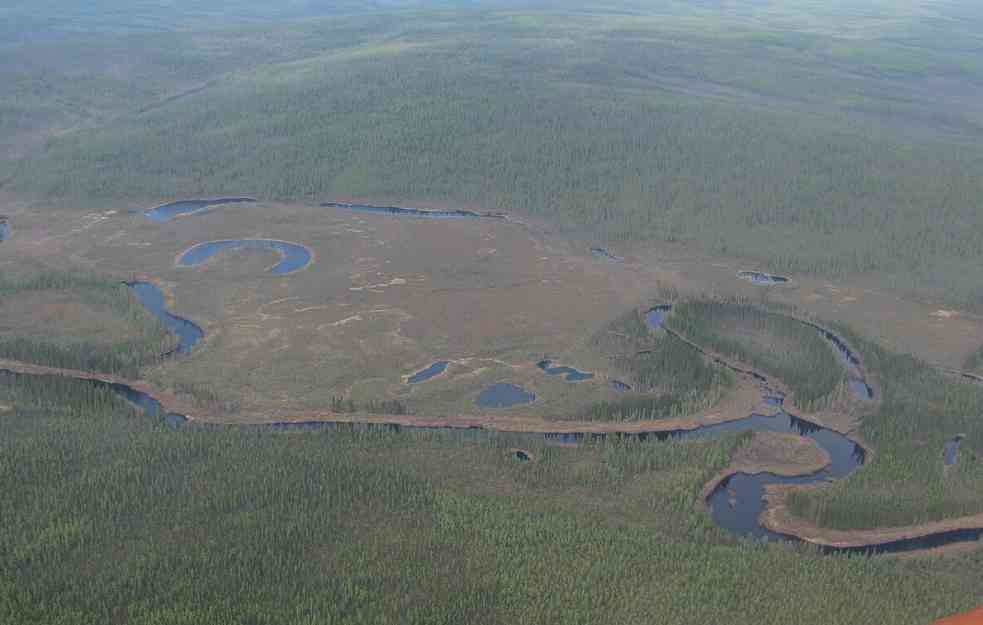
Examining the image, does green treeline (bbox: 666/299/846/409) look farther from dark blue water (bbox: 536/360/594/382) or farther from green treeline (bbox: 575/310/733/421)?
dark blue water (bbox: 536/360/594/382)

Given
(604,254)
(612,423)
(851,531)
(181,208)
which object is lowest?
(851,531)

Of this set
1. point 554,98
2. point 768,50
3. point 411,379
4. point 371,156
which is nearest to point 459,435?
point 411,379

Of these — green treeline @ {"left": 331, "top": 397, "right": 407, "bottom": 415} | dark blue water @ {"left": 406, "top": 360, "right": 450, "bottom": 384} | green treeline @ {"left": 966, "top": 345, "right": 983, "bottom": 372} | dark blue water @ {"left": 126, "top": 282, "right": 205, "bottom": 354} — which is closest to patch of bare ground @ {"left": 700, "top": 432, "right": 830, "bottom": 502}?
green treeline @ {"left": 966, "top": 345, "right": 983, "bottom": 372}

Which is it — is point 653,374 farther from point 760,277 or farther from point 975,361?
point 760,277

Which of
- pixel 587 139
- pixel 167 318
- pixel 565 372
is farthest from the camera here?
pixel 587 139

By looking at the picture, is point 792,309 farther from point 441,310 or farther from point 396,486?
point 396,486

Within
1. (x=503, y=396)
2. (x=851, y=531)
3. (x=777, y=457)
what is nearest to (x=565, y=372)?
(x=503, y=396)

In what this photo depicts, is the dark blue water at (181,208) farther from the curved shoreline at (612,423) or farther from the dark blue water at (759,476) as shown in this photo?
the dark blue water at (759,476)
